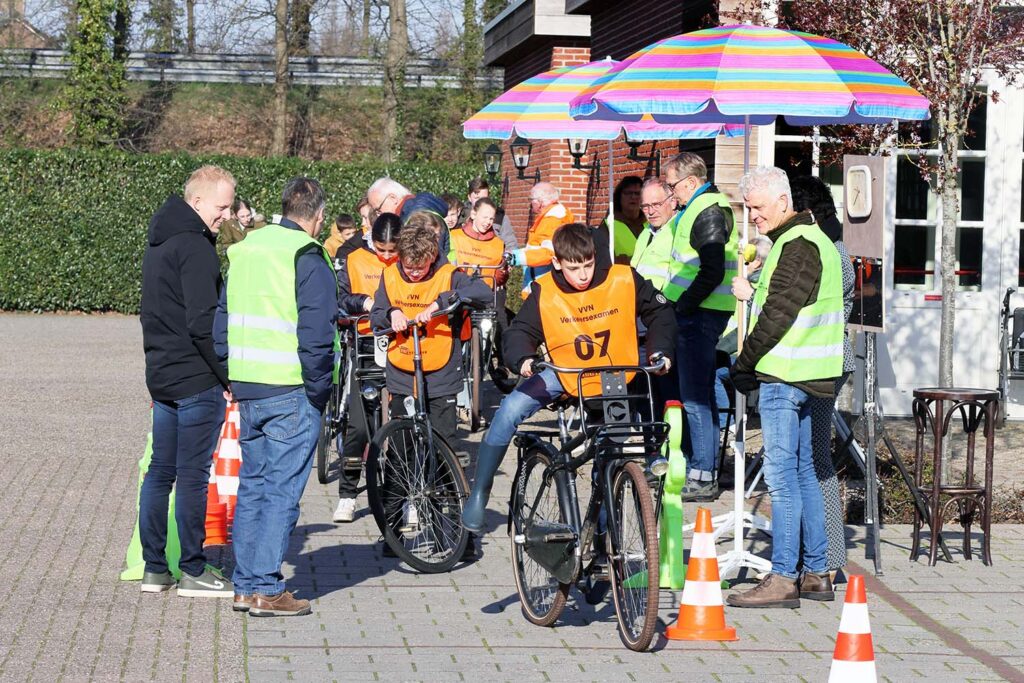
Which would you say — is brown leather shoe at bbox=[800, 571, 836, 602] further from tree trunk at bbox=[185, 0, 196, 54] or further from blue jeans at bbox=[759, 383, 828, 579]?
tree trunk at bbox=[185, 0, 196, 54]

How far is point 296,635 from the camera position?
6293 millimetres

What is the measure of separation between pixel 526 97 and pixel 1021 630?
6621 mm

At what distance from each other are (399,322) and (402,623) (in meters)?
1.88

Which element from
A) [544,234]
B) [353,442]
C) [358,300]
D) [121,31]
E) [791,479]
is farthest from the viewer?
[121,31]

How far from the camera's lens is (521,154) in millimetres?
21781

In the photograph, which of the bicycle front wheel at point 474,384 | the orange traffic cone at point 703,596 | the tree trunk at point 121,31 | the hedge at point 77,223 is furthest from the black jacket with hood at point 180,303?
the tree trunk at point 121,31

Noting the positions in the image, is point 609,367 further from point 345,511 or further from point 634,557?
point 345,511

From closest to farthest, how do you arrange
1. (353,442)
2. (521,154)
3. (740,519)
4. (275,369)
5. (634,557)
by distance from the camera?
(634,557) < (275,369) < (740,519) < (353,442) < (521,154)

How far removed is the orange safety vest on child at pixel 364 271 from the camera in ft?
30.9

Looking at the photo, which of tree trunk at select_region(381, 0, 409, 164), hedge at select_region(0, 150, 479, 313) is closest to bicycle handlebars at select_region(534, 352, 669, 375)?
hedge at select_region(0, 150, 479, 313)

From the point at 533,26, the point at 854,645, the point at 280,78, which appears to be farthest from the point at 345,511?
the point at 280,78

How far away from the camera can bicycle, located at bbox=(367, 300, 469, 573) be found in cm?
769

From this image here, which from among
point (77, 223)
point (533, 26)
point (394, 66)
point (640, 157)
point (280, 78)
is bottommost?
point (77, 223)

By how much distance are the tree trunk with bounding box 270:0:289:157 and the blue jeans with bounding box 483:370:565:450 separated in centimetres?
3332
